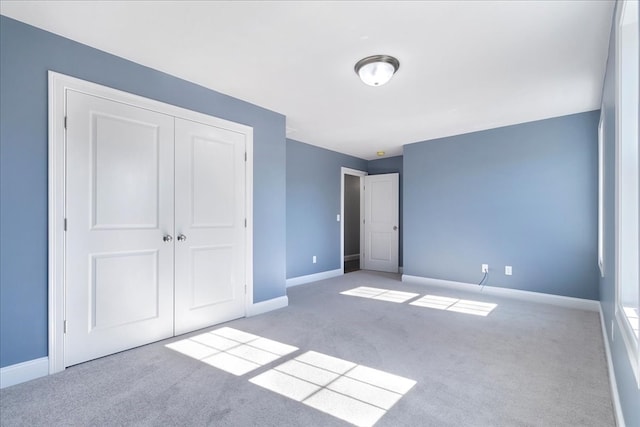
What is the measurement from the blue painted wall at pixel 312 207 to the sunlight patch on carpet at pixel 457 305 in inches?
81.8

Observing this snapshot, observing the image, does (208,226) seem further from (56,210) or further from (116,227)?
(56,210)

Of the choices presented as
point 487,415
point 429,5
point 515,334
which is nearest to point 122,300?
point 487,415

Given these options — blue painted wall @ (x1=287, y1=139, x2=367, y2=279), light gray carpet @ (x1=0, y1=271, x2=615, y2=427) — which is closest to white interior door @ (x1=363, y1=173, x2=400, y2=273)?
blue painted wall @ (x1=287, y1=139, x2=367, y2=279)

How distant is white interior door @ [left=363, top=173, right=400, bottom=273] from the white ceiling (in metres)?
2.90

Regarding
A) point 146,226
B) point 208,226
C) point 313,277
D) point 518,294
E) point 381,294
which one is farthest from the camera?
point 313,277

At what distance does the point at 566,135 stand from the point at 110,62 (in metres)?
5.15

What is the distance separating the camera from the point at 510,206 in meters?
4.50

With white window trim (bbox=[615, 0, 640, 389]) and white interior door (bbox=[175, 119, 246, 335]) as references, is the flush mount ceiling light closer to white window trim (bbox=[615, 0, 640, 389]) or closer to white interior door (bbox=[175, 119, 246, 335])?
white window trim (bbox=[615, 0, 640, 389])

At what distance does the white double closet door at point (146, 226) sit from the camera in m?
2.42

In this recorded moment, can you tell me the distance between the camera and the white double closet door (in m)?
2.42

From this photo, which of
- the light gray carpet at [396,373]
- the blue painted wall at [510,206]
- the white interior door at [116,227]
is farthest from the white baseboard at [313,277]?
the white interior door at [116,227]

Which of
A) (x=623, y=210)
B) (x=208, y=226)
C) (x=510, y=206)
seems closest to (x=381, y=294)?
(x=510, y=206)

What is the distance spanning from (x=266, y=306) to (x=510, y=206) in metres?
3.66

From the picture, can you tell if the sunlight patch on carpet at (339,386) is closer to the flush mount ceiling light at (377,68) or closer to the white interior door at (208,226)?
the white interior door at (208,226)
